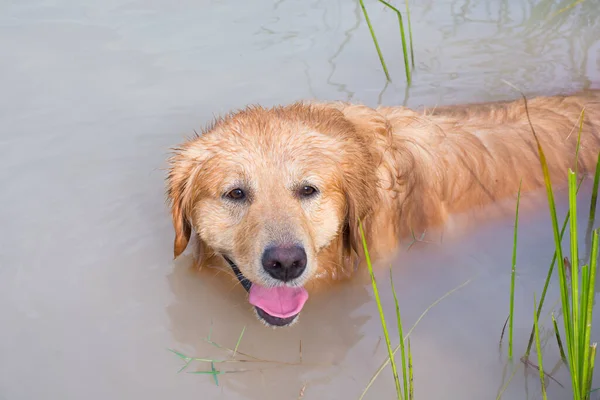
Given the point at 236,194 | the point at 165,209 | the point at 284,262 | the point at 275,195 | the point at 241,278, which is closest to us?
the point at 284,262

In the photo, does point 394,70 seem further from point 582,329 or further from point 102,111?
point 582,329

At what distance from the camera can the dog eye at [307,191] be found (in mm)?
3469

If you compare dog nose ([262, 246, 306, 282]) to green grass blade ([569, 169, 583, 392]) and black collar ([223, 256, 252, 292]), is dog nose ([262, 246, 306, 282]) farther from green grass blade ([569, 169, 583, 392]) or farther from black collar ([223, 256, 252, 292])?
green grass blade ([569, 169, 583, 392])

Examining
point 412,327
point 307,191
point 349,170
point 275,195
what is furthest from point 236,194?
point 412,327

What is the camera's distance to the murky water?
3383mm

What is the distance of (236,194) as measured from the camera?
11.4 feet

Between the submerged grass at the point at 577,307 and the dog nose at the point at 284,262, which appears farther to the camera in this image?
the dog nose at the point at 284,262

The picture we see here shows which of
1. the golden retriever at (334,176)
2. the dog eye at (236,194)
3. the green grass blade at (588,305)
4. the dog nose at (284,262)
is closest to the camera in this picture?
the green grass blade at (588,305)

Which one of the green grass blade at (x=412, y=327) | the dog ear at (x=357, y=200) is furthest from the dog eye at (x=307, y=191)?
the green grass blade at (x=412, y=327)

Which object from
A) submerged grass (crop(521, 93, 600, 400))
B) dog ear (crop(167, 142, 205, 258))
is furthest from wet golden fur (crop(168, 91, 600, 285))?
submerged grass (crop(521, 93, 600, 400))

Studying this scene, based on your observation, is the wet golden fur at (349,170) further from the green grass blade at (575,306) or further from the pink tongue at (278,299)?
the green grass blade at (575,306)

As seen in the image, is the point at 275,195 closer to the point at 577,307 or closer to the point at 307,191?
the point at 307,191

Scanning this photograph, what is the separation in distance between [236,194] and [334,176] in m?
0.53

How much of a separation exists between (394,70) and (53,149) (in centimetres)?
307
